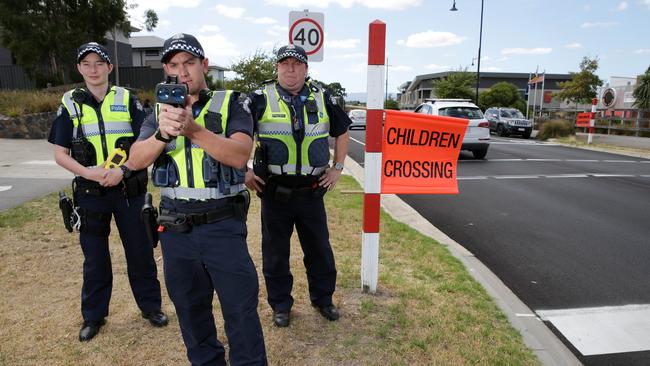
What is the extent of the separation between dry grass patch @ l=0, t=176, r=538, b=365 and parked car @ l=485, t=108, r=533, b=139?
22.3m

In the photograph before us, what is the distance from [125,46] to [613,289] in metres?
46.8

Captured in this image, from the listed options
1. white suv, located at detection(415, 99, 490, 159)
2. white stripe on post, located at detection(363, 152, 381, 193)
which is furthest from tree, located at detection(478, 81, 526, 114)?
white stripe on post, located at detection(363, 152, 381, 193)

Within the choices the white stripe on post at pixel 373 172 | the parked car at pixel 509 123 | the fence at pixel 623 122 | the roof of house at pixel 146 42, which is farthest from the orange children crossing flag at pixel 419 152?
the roof of house at pixel 146 42

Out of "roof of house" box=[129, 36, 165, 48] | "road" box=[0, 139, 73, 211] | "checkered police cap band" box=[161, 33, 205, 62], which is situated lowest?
"road" box=[0, 139, 73, 211]

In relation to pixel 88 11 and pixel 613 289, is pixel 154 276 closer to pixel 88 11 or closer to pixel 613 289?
pixel 613 289

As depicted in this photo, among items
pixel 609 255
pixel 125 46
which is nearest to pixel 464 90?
pixel 125 46

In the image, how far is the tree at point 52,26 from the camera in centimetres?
2197

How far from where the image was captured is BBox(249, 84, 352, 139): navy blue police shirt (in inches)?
121

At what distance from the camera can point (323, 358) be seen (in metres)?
2.86

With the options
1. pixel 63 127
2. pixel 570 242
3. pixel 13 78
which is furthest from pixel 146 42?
pixel 63 127

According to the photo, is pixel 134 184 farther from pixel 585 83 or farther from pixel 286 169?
pixel 585 83

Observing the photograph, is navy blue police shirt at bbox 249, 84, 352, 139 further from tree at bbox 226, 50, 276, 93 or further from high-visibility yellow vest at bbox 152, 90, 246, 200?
tree at bbox 226, 50, 276, 93

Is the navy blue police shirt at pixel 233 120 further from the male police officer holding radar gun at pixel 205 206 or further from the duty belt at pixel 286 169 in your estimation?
the duty belt at pixel 286 169

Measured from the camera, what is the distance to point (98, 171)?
2939 mm
